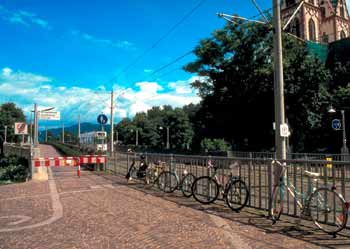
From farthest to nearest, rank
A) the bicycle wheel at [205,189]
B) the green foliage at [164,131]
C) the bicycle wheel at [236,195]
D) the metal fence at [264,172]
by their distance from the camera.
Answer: the green foliage at [164,131]
the bicycle wheel at [205,189]
the bicycle wheel at [236,195]
the metal fence at [264,172]

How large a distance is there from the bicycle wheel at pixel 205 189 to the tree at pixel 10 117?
53863 millimetres

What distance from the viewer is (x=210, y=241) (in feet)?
18.7

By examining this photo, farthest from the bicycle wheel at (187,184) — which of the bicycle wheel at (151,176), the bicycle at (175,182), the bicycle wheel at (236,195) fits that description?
the bicycle wheel at (151,176)

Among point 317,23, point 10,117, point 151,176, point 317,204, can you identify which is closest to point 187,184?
point 151,176

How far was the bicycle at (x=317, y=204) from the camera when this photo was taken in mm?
5828

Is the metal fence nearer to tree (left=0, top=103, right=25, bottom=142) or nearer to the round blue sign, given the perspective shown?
the round blue sign

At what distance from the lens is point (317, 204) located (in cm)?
622

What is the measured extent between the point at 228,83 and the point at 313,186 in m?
25.8

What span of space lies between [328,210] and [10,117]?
61.8 m

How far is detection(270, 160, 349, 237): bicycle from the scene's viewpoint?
583 cm

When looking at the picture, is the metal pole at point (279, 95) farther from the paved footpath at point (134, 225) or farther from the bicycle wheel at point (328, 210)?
the bicycle wheel at point (328, 210)

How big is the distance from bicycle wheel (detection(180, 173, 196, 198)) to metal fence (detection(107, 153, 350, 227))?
0.16m

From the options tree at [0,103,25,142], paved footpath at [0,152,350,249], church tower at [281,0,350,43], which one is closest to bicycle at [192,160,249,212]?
paved footpath at [0,152,350,249]

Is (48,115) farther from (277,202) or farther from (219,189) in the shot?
(277,202)
